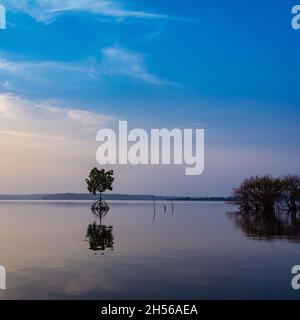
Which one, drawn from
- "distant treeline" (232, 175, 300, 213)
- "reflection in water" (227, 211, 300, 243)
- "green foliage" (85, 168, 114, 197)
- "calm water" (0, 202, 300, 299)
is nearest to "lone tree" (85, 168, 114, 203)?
"green foliage" (85, 168, 114, 197)

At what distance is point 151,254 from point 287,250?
967 centimetres

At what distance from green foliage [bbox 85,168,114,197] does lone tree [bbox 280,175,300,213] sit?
4906 centimetres

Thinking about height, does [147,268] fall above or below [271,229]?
below

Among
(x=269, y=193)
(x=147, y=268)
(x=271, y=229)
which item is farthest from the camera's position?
(x=269, y=193)

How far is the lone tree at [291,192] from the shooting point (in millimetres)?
122562

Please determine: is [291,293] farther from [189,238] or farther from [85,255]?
[189,238]

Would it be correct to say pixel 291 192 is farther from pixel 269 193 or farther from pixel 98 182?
pixel 98 182

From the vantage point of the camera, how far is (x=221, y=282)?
2103 centimetres

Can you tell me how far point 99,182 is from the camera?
13825 cm

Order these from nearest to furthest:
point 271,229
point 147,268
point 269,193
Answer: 1. point 147,268
2. point 271,229
3. point 269,193

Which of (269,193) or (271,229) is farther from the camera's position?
(269,193)

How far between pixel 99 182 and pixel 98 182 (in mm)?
294

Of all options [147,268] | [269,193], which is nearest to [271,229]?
[147,268]
